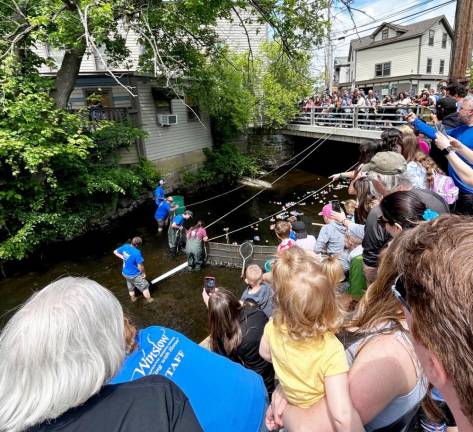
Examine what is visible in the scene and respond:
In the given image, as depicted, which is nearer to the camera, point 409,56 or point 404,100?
point 404,100

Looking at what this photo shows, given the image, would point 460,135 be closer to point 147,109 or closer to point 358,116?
point 358,116

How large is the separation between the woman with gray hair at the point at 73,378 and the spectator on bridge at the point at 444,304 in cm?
78

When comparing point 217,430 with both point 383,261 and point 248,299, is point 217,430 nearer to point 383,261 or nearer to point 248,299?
point 383,261

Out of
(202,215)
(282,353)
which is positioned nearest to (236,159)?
(202,215)

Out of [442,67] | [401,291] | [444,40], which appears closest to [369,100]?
[401,291]

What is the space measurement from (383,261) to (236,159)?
15.8m

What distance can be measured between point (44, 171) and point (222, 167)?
8946 mm

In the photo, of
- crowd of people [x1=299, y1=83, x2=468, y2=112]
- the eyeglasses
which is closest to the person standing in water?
the eyeglasses

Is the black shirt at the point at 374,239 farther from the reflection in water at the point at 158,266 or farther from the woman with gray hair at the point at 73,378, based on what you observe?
the reflection in water at the point at 158,266

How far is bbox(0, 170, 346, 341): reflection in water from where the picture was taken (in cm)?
664

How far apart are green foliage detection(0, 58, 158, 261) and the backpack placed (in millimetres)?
8279

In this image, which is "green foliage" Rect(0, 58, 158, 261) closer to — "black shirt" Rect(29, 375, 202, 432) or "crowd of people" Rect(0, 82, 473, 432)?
"crowd of people" Rect(0, 82, 473, 432)

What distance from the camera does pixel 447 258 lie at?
626mm

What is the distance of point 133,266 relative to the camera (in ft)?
22.0
